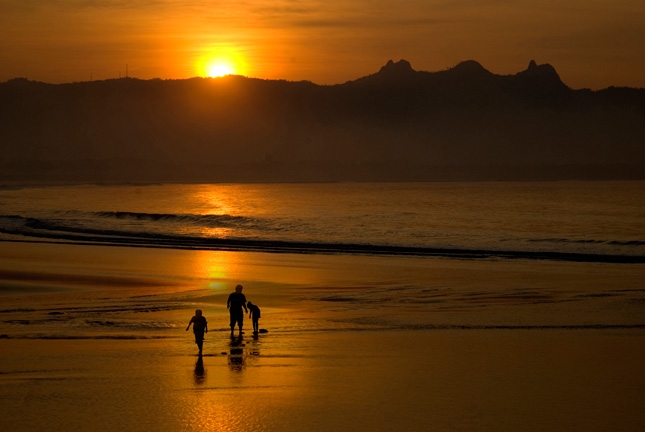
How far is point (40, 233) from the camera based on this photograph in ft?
173

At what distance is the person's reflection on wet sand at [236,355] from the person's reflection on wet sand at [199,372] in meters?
0.53

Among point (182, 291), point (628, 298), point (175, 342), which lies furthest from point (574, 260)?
point (175, 342)

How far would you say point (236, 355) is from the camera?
16.8 m

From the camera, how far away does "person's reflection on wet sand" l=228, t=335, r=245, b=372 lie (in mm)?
15797

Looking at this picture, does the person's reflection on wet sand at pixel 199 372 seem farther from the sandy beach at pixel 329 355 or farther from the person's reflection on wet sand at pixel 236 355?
the person's reflection on wet sand at pixel 236 355

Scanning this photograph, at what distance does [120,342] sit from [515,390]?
810cm

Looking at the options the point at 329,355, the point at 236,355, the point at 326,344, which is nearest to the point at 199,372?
the point at 236,355

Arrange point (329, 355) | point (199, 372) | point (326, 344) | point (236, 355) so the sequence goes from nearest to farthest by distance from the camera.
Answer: point (199, 372) → point (329, 355) → point (236, 355) → point (326, 344)

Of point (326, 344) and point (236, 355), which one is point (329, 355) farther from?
point (236, 355)

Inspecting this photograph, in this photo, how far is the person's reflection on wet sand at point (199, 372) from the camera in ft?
48.5

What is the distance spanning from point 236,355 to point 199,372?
155 centimetres

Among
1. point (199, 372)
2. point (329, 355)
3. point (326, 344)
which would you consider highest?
point (326, 344)

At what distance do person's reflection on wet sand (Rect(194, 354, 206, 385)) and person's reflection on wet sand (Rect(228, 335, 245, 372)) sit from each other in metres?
0.53

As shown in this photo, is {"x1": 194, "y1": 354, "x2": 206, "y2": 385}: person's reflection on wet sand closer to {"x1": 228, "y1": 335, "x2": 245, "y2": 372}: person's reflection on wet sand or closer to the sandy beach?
the sandy beach
